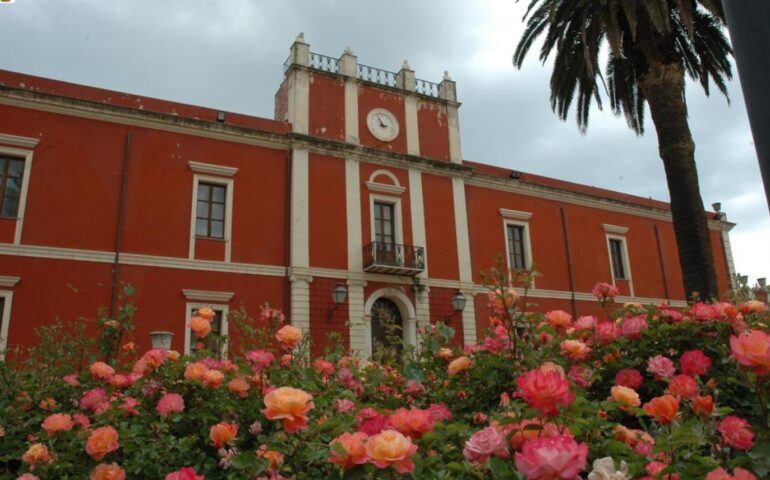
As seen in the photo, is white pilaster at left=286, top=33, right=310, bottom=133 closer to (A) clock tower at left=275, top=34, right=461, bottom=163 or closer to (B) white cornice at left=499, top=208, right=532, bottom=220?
(A) clock tower at left=275, top=34, right=461, bottom=163

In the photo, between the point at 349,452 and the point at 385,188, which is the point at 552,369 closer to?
the point at 349,452

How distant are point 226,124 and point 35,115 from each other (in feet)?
13.5

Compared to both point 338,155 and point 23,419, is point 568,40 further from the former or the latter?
point 23,419

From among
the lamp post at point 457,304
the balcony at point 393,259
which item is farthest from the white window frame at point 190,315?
the lamp post at point 457,304

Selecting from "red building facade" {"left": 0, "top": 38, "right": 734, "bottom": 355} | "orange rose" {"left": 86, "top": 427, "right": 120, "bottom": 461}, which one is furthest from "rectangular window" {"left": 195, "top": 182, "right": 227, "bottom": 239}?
"orange rose" {"left": 86, "top": 427, "right": 120, "bottom": 461}

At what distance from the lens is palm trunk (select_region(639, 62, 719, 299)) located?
9.38 meters

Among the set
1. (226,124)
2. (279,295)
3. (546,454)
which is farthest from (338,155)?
(546,454)

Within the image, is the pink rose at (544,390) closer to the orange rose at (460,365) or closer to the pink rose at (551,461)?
the pink rose at (551,461)

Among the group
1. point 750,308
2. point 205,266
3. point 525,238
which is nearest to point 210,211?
point 205,266

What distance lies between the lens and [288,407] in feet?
5.83

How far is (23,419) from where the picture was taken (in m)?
3.23

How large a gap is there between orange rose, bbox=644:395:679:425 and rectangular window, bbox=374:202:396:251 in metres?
14.4

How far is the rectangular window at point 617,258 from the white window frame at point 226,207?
12778 millimetres

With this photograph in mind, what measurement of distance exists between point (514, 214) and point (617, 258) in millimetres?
4631
